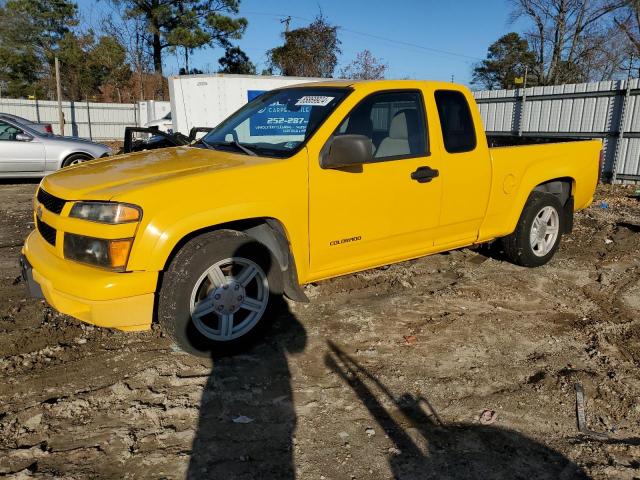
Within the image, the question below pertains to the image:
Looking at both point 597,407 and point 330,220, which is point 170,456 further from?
point 597,407

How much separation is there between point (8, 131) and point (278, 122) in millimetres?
8921

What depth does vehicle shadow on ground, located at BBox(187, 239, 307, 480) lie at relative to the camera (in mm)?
2574

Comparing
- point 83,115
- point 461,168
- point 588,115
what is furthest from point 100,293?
point 83,115

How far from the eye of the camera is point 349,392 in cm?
327

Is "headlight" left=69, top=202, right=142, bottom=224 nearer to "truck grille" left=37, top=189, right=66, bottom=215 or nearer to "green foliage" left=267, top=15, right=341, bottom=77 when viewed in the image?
"truck grille" left=37, top=189, right=66, bottom=215

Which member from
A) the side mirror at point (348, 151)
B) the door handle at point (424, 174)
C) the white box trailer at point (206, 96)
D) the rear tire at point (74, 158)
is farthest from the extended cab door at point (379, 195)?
the white box trailer at point (206, 96)

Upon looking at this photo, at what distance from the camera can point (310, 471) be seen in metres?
2.55

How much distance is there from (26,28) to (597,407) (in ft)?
139

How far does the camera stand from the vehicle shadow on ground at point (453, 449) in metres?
2.56

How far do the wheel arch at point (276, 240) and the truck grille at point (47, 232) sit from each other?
1104 millimetres

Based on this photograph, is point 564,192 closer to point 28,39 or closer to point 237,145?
point 237,145

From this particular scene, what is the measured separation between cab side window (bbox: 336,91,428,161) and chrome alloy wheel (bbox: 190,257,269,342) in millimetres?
1329

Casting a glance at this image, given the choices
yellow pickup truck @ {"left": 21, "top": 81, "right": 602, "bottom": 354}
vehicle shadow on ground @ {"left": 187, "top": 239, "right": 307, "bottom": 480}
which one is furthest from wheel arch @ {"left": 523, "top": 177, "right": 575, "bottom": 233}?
vehicle shadow on ground @ {"left": 187, "top": 239, "right": 307, "bottom": 480}

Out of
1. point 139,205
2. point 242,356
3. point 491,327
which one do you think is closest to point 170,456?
point 242,356
